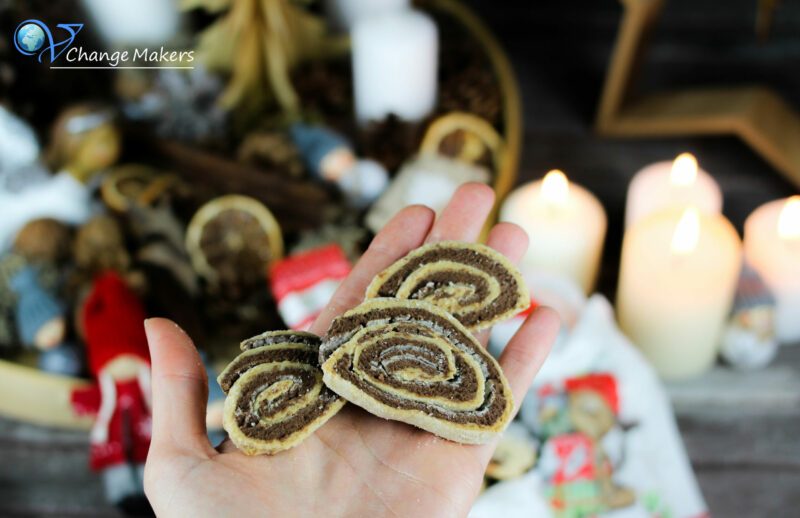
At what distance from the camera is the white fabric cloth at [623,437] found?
119cm

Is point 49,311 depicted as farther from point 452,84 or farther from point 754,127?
point 754,127

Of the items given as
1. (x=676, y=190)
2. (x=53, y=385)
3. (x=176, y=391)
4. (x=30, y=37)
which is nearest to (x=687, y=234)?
(x=676, y=190)

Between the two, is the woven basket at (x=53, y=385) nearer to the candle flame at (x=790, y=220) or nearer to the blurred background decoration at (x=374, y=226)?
the blurred background decoration at (x=374, y=226)

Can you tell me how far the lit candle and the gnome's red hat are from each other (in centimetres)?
85

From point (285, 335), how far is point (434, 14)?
3.89 ft

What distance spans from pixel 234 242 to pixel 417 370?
614 millimetres

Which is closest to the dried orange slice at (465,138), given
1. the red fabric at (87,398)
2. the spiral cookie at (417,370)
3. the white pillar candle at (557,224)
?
the white pillar candle at (557,224)

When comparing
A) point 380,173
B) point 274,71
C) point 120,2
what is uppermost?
point 120,2

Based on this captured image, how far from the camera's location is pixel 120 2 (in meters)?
1.72

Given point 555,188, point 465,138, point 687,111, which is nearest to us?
point 555,188

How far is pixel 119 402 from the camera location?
1274 mm

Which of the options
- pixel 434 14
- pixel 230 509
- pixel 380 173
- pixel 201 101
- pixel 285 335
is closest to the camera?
pixel 230 509

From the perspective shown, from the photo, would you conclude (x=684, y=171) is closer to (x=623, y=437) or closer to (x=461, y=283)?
(x=623, y=437)

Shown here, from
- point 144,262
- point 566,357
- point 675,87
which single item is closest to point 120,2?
point 144,262
